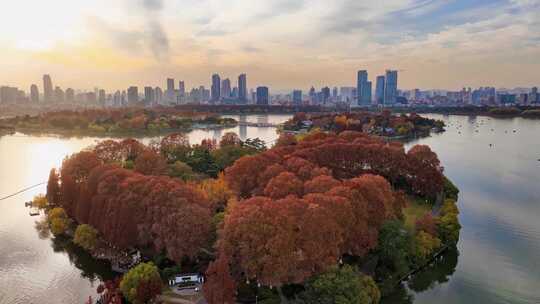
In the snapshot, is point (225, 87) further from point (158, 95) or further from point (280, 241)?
point (280, 241)

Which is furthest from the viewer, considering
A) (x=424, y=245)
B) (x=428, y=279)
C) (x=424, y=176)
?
(x=424, y=176)

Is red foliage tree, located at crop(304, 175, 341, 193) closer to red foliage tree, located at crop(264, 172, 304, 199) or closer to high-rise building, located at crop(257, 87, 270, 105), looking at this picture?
red foliage tree, located at crop(264, 172, 304, 199)

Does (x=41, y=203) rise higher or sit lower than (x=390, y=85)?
lower

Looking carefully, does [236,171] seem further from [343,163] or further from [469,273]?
[469,273]

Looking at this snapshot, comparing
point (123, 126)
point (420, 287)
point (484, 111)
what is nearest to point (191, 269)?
point (420, 287)

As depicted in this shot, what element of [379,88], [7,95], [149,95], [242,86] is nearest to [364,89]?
[379,88]

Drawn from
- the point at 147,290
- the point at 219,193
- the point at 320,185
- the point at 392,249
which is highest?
the point at 320,185

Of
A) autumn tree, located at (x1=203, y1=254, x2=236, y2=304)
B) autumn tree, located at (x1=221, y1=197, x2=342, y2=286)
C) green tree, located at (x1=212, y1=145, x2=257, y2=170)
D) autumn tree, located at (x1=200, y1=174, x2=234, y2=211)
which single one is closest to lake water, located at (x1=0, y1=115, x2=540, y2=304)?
autumn tree, located at (x1=221, y1=197, x2=342, y2=286)
